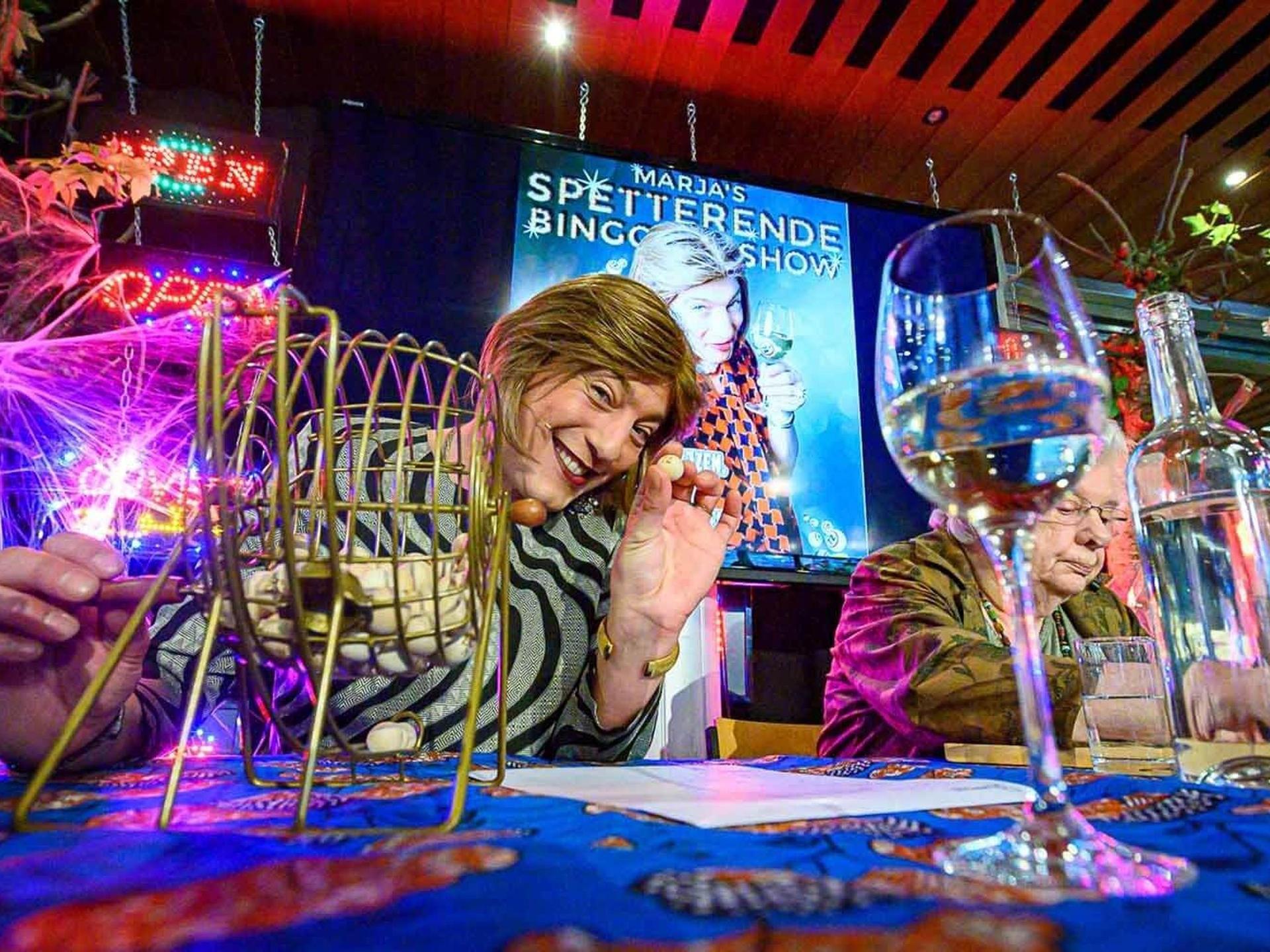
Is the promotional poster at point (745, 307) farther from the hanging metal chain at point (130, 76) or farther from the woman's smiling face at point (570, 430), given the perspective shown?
the hanging metal chain at point (130, 76)

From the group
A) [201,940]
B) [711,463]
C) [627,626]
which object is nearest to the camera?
[201,940]

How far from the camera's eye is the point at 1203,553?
572 millimetres

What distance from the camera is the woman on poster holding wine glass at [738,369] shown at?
2281 millimetres

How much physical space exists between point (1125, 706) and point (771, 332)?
1.93m

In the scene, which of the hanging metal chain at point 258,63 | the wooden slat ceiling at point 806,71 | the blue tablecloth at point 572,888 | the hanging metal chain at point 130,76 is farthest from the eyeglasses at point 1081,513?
the hanging metal chain at point 258,63

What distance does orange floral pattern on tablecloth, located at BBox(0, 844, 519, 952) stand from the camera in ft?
0.54

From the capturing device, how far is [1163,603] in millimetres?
585

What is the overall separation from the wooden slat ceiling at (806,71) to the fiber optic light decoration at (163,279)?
0.76 meters

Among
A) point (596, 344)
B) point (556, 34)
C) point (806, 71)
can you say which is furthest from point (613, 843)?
point (806, 71)

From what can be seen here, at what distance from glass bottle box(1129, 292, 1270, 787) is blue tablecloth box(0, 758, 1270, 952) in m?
0.22

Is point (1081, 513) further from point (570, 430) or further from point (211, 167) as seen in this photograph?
point (211, 167)

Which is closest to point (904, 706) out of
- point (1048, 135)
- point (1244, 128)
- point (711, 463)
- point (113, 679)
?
point (113, 679)

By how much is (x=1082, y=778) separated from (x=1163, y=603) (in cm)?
17

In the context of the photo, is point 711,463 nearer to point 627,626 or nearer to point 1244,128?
point 627,626
